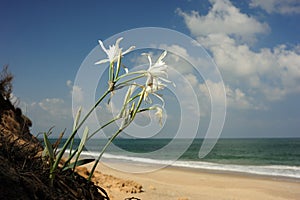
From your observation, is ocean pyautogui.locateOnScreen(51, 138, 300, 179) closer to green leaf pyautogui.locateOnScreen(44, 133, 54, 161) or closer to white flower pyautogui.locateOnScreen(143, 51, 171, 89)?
green leaf pyautogui.locateOnScreen(44, 133, 54, 161)

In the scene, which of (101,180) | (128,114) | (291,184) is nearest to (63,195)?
(128,114)

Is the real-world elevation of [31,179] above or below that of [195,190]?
above

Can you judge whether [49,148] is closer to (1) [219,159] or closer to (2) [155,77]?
(2) [155,77]

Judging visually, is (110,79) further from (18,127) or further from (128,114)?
(18,127)

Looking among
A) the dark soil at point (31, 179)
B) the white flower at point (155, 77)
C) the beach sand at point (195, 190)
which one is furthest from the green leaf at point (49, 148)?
the beach sand at point (195, 190)

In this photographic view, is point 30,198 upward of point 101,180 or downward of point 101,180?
upward

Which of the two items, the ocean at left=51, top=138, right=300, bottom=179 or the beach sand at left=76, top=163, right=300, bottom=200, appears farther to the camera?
the ocean at left=51, top=138, right=300, bottom=179

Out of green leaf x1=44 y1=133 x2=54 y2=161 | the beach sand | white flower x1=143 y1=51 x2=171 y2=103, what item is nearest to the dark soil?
green leaf x1=44 y1=133 x2=54 y2=161

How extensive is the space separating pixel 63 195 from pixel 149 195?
5119mm

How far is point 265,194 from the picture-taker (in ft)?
30.3

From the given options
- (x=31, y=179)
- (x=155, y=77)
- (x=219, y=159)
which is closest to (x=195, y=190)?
(x=155, y=77)

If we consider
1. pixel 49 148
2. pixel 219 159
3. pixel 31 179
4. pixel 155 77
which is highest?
pixel 155 77

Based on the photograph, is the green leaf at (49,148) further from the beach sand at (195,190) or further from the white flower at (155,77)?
the beach sand at (195,190)

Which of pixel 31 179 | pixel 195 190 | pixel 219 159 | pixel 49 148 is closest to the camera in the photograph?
pixel 31 179
